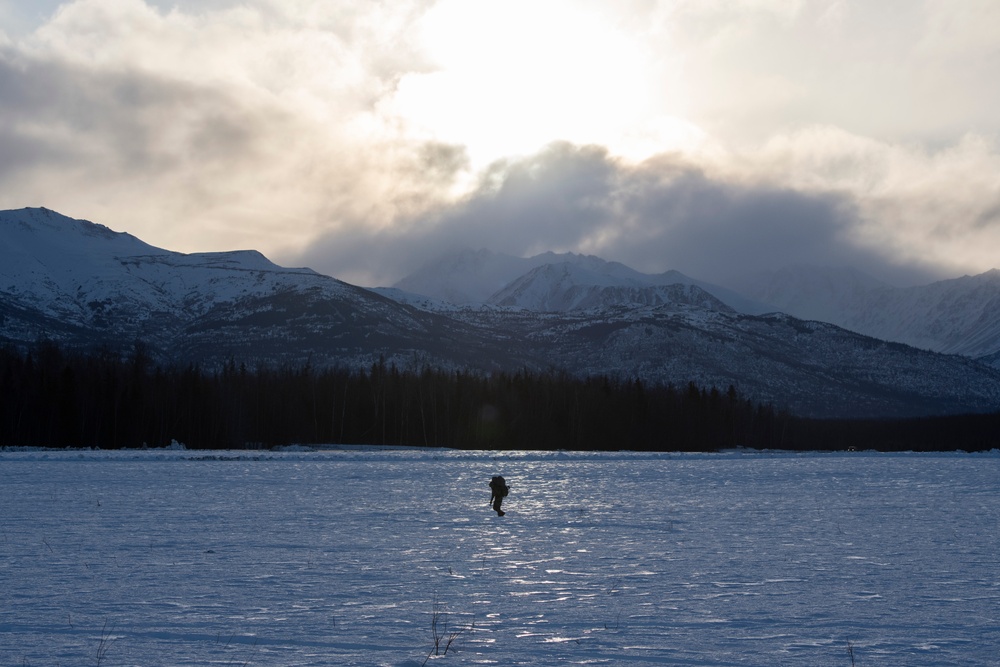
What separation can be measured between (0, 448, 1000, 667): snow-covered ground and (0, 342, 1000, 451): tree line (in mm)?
75290

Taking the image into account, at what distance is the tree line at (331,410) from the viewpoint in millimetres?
106875

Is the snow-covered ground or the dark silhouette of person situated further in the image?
the dark silhouette of person

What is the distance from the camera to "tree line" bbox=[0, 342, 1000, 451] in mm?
106875

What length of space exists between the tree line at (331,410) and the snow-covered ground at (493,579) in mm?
75290

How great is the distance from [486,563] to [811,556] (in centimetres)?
772

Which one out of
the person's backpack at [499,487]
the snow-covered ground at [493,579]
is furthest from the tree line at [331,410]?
the person's backpack at [499,487]

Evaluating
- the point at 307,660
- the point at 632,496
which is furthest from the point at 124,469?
the point at 307,660

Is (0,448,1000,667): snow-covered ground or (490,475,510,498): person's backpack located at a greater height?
(490,475,510,498): person's backpack

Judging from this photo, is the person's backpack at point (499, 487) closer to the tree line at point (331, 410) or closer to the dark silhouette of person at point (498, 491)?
the dark silhouette of person at point (498, 491)

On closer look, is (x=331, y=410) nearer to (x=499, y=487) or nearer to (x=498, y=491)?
(x=498, y=491)

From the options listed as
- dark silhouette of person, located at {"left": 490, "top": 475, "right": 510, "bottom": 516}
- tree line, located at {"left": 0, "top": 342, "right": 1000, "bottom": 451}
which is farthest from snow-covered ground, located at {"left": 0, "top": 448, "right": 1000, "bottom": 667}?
tree line, located at {"left": 0, "top": 342, "right": 1000, "bottom": 451}

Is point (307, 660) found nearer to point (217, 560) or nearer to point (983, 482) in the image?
point (217, 560)

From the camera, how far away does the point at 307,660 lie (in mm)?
12039

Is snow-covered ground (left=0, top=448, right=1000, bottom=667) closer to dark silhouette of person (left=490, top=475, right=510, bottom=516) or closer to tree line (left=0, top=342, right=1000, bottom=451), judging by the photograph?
dark silhouette of person (left=490, top=475, right=510, bottom=516)
